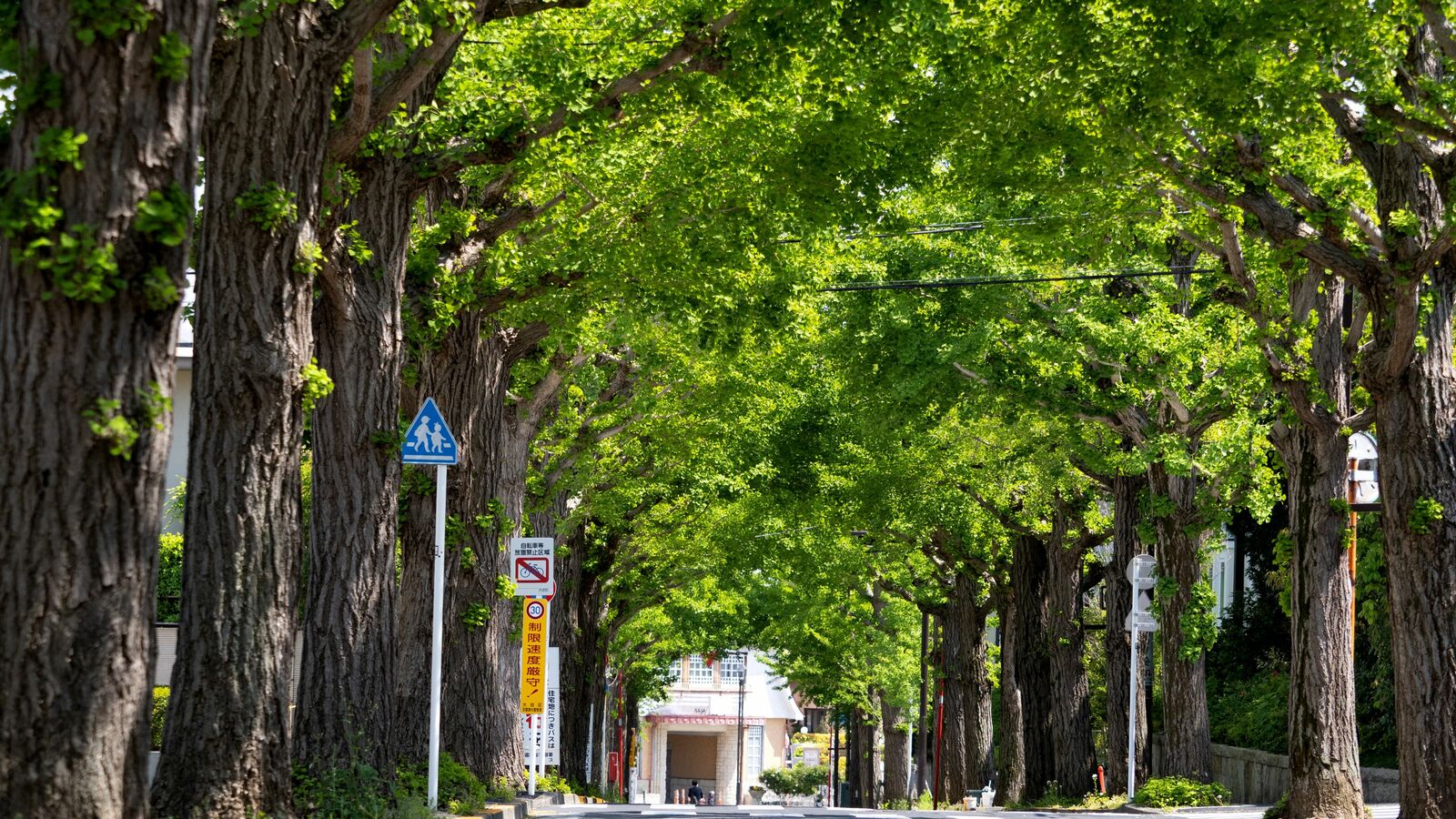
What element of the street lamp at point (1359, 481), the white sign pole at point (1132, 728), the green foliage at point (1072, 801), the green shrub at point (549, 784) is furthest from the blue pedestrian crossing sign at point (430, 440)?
the green foliage at point (1072, 801)

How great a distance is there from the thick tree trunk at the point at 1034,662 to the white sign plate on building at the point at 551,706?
9272 mm

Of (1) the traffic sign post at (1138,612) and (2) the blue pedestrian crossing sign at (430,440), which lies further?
(1) the traffic sign post at (1138,612)

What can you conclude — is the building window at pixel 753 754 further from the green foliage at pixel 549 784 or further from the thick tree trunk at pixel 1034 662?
the green foliage at pixel 549 784

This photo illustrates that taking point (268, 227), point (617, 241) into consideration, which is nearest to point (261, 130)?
point (268, 227)

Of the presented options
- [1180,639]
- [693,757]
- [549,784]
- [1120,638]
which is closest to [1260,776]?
[1120,638]

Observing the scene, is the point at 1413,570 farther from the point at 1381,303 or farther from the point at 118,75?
the point at 118,75

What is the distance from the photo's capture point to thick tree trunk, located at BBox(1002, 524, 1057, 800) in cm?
3225

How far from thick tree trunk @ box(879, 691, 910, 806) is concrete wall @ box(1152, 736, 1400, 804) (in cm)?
1981

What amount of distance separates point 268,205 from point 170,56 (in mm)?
3237

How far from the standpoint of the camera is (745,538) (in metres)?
37.8

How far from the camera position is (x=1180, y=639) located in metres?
24.8

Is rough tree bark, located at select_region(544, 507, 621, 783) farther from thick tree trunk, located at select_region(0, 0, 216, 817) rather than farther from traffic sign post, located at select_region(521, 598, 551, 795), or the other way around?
thick tree trunk, located at select_region(0, 0, 216, 817)

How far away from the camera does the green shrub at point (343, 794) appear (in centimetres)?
1179

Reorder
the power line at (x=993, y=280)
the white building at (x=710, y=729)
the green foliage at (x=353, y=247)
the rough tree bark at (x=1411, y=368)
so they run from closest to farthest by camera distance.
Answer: the green foliage at (x=353, y=247)
the rough tree bark at (x=1411, y=368)
the power line at (x=993, y=280)
the white building at (x=710, y=729)
